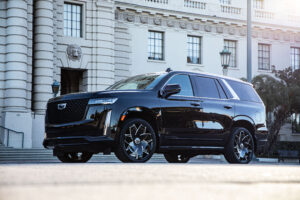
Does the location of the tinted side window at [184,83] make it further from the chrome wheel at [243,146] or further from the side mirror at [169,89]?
the chrome wheel at [243,146]

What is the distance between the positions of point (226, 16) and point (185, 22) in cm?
291

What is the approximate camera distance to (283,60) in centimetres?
3675

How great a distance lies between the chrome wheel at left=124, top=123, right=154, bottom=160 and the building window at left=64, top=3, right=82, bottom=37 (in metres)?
19.5

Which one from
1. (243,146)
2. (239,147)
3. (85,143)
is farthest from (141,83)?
(243,146)

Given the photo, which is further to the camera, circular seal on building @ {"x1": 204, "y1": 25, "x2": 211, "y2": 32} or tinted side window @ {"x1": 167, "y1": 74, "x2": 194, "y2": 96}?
circular seal on building @ {"x1": 204, "y1": 25, "x2": 211, "y2": 32}

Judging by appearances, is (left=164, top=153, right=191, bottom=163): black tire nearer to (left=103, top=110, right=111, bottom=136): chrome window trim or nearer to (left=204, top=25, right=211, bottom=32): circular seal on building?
(left=103, top=110, right=111, bottom=136): chrome window trim

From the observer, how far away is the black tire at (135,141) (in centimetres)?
984

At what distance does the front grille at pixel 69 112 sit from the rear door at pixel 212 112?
2.38m

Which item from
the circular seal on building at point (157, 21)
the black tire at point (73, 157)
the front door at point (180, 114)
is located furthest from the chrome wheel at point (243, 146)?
the circular seal on building at point (157, 21)

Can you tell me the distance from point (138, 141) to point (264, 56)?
27385 millimetres

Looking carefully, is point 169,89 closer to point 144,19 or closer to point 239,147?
point 239,147

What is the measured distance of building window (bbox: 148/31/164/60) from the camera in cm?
3188

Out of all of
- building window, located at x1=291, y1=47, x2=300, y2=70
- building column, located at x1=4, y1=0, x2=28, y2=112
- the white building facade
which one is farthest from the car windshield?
building window, located at x1=291, y1=47, x2=300, y2=70

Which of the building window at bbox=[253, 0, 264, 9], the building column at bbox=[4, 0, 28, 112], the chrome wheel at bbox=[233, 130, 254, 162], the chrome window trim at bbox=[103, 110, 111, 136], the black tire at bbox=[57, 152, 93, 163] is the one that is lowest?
the black tire at bbox=[57, 152, 93, 163]
